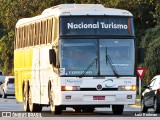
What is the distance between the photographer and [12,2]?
69.1 meters

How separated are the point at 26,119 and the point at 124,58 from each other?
417 cm

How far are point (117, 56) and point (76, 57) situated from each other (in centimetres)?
135

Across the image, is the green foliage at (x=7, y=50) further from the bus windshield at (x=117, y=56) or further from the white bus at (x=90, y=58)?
the bus windshield at (x=117, y=56)

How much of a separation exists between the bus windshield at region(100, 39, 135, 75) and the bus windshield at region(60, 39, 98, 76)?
0.29m

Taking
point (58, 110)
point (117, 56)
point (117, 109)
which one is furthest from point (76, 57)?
point (117, 109)

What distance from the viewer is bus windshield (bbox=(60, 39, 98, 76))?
29.5m

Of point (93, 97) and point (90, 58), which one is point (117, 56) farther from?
point (93, 97)

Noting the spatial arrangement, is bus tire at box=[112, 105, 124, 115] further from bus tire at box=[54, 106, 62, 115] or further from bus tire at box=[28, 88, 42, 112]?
bus tire at box=[28, 88, 42, 112]

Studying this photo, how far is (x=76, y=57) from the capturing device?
29.6 meters

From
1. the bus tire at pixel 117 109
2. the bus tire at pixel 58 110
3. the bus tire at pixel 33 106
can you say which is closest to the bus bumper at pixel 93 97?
the bus tire at pixel 58 110

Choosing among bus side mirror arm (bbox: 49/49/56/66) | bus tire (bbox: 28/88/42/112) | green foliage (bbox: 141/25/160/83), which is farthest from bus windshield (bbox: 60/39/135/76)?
green foliage (bbox: 141/25/160/83)

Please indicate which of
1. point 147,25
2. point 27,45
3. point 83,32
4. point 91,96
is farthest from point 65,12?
point 147,25

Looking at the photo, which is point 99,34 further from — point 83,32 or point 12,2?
point 12,2

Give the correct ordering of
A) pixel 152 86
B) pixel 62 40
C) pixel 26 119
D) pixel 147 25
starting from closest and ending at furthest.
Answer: pixel 26 119, pixel 62 40, pixel 152 86, pixel 147 25
